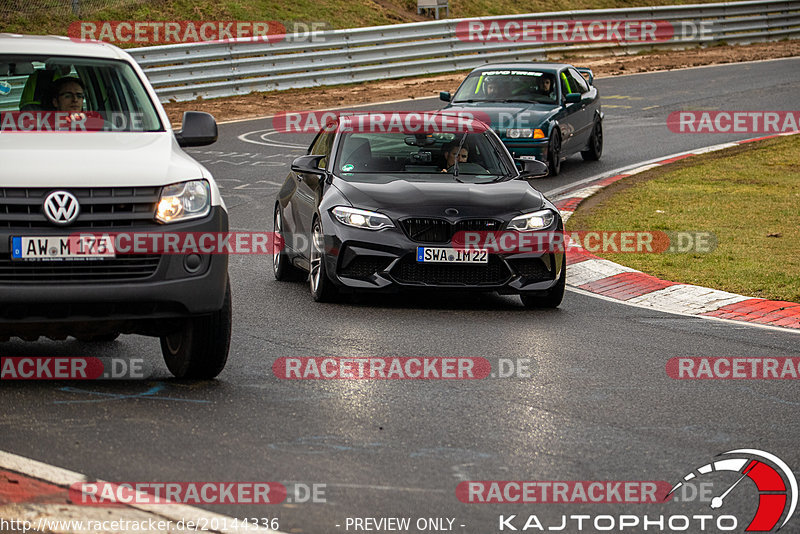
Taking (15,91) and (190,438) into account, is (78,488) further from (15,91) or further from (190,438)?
(15,91)

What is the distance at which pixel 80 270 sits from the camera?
21.6 feet

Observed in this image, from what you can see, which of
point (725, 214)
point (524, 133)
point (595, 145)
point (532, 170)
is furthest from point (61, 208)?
point (595, 145)

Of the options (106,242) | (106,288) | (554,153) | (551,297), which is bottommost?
(554,153)

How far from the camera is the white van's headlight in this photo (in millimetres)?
6762

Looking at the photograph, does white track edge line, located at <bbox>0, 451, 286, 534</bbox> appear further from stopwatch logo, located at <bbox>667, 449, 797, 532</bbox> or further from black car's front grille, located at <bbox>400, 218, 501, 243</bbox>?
black car's front grille, located at <bbox>400, 218, 501, 243</bbox>

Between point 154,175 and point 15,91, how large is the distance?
6.69ft

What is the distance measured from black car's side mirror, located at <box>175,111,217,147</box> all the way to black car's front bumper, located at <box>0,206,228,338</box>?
3.22 feet

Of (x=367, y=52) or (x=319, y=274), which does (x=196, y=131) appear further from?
(x=367, y=52)

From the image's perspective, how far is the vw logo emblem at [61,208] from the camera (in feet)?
21.3

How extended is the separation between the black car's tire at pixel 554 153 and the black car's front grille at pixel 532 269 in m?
8.51

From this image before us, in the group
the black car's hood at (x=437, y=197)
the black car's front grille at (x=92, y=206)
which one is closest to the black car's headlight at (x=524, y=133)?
the black car's hood at (x=437, y=197)

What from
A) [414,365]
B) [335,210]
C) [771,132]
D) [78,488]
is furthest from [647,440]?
[771,132]

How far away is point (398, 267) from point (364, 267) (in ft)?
0.90

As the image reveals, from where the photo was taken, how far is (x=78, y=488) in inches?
205
